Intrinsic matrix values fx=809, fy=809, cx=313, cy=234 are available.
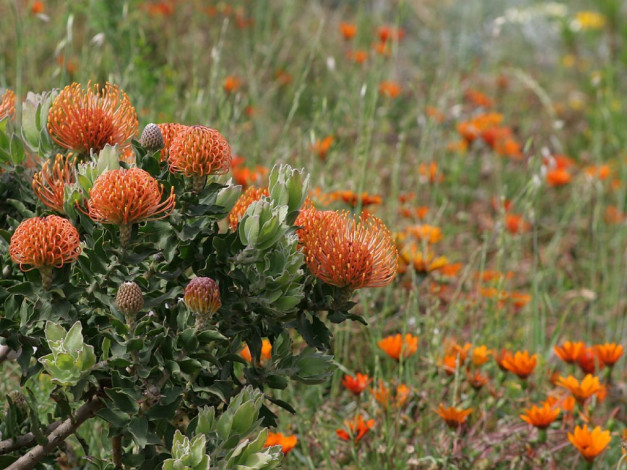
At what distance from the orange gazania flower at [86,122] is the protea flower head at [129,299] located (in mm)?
344

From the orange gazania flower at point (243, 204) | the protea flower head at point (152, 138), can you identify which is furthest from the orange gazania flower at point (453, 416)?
Answer: the protea flower head at point (152, 138)

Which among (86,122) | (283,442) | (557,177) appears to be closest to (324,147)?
(557,177)

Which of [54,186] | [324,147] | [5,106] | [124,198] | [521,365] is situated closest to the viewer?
[124,198]

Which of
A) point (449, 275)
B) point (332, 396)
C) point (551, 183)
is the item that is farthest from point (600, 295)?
point (332, 396)

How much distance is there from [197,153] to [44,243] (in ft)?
0.99

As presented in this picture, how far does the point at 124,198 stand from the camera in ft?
4.34

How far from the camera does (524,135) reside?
520 cm

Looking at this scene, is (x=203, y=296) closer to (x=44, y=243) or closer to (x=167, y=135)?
(x=44, y=243)

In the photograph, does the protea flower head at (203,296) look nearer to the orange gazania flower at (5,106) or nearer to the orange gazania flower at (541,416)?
the orange gazania flower at (5,106)

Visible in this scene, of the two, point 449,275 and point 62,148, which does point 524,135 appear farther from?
point 62,148

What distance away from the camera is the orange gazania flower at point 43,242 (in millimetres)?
1336

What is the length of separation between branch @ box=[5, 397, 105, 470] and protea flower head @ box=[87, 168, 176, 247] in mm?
381

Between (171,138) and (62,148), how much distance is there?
22 centimetres

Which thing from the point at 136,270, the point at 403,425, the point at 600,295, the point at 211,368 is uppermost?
the point at 136,270
